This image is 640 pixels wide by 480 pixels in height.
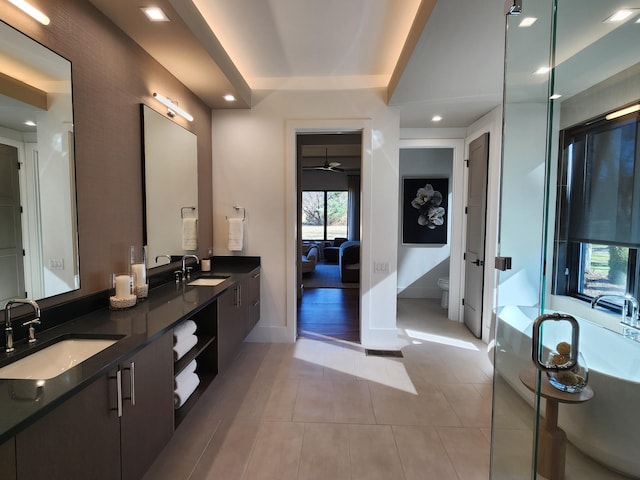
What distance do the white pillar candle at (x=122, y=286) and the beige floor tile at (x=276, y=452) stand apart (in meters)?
1.24

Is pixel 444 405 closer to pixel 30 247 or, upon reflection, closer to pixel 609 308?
pixel 609 308

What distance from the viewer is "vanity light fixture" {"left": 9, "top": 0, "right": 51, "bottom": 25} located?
141 centimetres

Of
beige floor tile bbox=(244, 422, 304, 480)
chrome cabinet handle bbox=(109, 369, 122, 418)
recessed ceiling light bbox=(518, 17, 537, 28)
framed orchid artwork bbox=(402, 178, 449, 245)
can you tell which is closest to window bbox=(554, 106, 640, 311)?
recessed ceiling light bbox=(518, 17, 537, 28)

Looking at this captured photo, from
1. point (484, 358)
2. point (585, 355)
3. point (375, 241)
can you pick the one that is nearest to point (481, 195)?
point (375, 241)

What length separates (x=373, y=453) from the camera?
192cm

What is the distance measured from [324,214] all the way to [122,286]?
8358mm

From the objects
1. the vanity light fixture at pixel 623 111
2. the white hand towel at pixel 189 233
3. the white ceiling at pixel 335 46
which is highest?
the white ceiling at pixel 335 46

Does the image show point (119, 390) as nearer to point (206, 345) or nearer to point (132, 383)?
point (132, 383)

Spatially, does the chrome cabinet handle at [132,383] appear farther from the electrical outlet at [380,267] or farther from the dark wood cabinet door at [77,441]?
the electrical outlet at [380,267]

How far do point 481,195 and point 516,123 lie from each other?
6.84ft

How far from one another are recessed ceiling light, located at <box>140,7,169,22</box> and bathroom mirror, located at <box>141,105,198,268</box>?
0.63m

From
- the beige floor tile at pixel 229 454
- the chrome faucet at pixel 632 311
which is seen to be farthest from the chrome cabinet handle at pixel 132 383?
the chrome faucet at pixel 632 311

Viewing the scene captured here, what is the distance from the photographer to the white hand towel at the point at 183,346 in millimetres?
1877

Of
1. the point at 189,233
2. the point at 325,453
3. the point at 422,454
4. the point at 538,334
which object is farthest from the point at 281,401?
the point at 538,334
